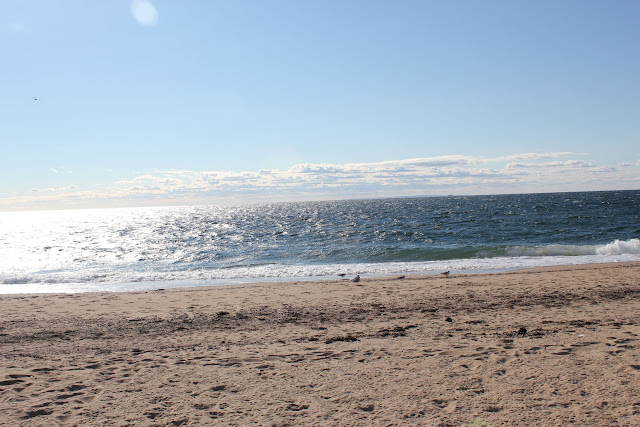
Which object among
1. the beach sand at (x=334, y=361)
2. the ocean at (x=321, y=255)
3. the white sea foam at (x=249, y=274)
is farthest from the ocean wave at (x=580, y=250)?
the beach sand at (x=334, y=361)

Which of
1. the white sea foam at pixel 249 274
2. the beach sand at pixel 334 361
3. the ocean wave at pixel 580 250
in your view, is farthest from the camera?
the ocean wave at pixel 580 250

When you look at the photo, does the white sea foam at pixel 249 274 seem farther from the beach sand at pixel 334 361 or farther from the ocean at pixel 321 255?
the beach sand at pixel 334 361

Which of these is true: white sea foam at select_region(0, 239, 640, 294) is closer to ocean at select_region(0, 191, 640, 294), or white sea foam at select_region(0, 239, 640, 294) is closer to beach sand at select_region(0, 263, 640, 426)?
ocean at select_region(0, 191, 640, 294)

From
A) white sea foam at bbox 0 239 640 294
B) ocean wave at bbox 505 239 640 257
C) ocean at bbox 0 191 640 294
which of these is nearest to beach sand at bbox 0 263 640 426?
white sea foam at bbox 0 239 640 294

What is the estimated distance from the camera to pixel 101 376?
6.29 m

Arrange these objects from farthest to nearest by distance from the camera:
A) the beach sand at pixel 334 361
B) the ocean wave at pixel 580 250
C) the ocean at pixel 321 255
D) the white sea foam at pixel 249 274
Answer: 1. the ocean wave at pixel 580 250
2. the ocean at pixel 321 255
3. the white sea foam at pixel 249 274
4. the beach sand at pixel 334 361

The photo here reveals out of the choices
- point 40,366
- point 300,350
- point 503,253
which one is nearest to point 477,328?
point 300,350

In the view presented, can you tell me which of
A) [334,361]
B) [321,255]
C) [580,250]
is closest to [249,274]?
[321,255]

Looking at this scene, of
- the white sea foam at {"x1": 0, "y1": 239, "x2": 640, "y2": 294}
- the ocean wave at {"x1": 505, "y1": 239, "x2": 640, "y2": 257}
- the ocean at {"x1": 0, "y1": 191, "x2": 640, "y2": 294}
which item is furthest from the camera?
the ocean wave at {"x1": 505, "y1": 239, "x2": 640, "y2": 257}

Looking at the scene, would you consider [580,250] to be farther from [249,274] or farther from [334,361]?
[334,361]

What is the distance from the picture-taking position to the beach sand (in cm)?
495

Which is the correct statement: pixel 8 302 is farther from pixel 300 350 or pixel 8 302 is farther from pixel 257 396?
pixel 257 396

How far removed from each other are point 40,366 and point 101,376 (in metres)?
1.33

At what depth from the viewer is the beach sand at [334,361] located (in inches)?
195
